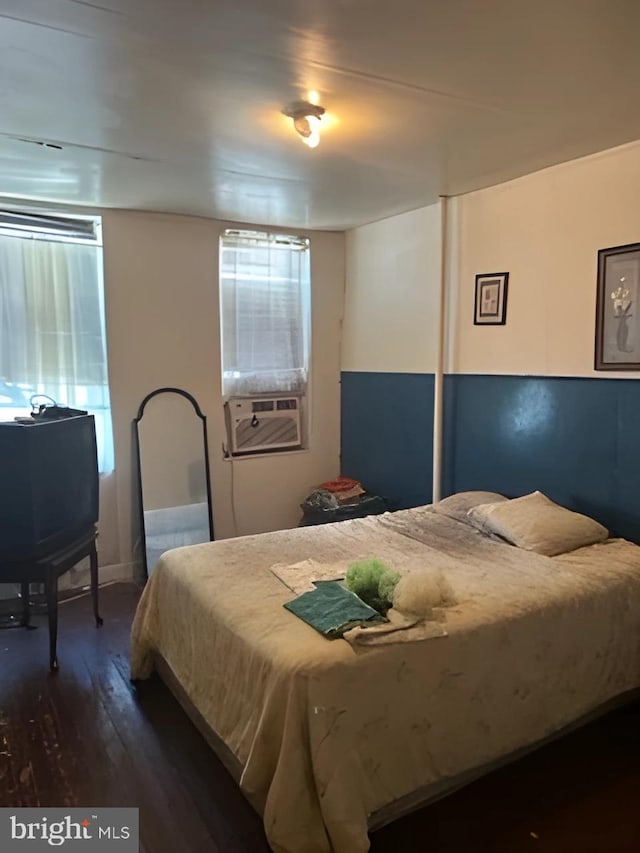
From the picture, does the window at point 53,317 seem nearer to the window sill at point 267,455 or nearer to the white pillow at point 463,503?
the window sill at point 267,455

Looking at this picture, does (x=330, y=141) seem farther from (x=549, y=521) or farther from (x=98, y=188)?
(x=549, y=521)

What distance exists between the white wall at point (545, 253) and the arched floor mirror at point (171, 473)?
1.88 meters

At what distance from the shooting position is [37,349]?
3.72 meters

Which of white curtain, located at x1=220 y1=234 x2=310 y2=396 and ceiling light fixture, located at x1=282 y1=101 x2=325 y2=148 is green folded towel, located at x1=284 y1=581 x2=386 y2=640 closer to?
ceiling light fixture, located at x1=282 y1=101 x2=325 y2=148

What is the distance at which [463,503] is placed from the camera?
10.8 ft

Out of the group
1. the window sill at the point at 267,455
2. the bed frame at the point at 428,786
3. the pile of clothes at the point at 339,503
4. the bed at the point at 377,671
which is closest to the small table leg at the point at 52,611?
the bed at the point at 377,671

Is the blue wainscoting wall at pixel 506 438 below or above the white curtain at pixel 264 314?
below

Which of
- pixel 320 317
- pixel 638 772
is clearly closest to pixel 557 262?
pixel 320 317

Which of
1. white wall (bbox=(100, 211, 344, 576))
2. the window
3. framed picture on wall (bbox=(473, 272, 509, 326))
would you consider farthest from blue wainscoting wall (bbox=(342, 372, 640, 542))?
the window

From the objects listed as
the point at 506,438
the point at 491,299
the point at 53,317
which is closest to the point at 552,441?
the point at 506,438

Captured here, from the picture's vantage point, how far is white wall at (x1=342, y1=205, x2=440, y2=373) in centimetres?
387

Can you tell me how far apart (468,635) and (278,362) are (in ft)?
9.51

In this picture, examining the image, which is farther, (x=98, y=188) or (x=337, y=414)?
(x=337, y=414)

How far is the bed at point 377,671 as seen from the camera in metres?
1.72
